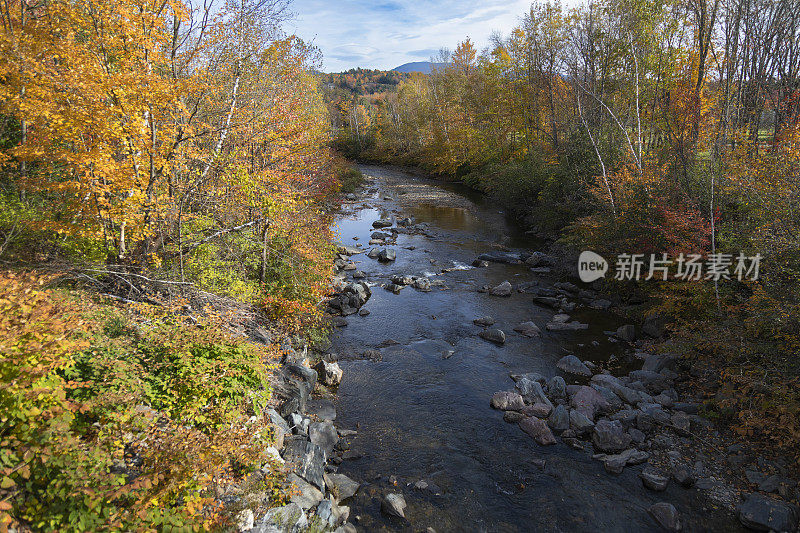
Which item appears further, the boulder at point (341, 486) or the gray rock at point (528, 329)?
the gray rock at point (528, 329)

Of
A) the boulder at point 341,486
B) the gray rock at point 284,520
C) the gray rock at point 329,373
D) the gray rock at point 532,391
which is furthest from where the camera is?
the gray rock at point 329,373

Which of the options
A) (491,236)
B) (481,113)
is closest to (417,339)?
(491,236)

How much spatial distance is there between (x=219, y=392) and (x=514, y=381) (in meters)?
8.07

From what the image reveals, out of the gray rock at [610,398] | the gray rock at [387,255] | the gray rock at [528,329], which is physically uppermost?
the gray rock at [387,255]

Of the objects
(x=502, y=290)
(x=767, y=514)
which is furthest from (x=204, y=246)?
(x=767, y=514)

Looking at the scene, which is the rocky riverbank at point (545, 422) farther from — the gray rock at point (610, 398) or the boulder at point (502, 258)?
the boulder at point (502, 258)

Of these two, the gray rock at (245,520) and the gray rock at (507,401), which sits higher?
the gray rock at (245,520)

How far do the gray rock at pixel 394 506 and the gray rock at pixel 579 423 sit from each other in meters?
4.59

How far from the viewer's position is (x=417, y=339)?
46.4ft

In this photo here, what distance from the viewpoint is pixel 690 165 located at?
48.7 ft

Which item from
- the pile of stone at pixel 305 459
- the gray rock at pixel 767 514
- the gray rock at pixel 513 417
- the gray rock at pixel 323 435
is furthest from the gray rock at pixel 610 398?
the gray rock at pixel 323 435

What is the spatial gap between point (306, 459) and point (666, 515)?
265 inches

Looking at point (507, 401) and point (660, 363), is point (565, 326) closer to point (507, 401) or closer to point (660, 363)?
point (660, 363)

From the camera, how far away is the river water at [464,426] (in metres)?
7.53
